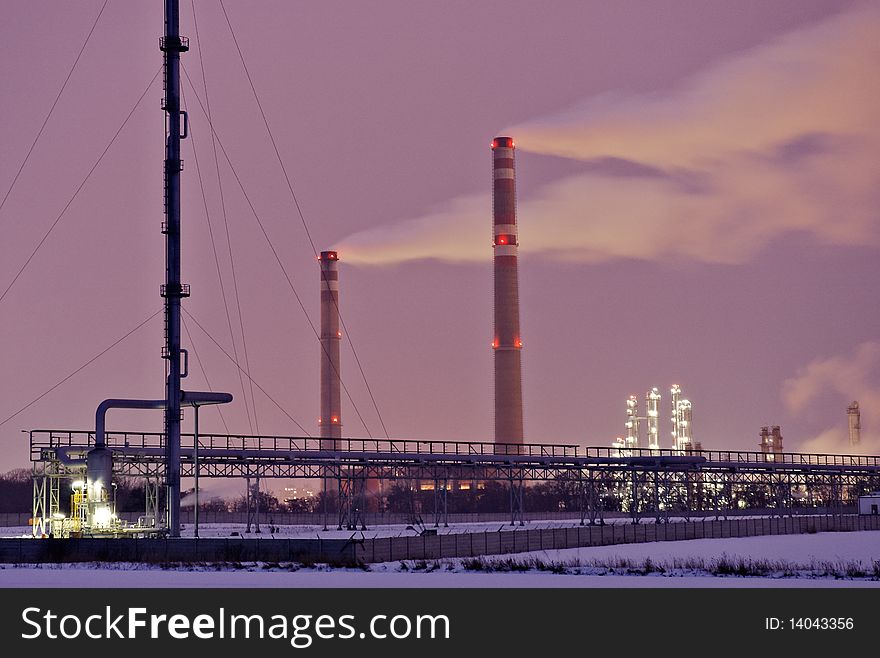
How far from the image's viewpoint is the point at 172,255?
2522 inches

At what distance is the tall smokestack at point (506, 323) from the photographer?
400 ft

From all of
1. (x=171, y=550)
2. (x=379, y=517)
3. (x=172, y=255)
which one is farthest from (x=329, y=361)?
(x=171, y=550)

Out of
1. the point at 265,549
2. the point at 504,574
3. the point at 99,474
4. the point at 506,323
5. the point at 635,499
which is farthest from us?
the point at 506,323

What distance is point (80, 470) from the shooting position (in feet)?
214

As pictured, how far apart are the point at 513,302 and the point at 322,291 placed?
78.9 ft

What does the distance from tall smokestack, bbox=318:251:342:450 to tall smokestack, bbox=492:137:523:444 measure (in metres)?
21.0

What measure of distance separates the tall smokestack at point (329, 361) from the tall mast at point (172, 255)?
72.3 metres

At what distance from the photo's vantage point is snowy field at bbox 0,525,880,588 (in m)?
37.0

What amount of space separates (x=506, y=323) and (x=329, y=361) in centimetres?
2256

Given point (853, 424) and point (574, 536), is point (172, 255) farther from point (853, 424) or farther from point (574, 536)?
point (853, 424)
